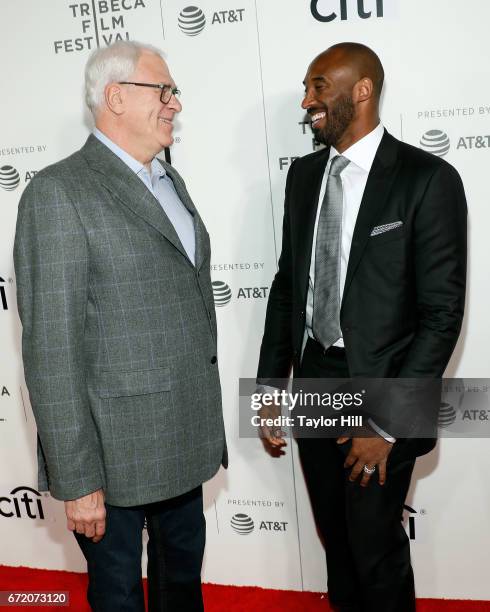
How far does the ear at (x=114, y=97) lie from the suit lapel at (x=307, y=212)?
0.66 meters

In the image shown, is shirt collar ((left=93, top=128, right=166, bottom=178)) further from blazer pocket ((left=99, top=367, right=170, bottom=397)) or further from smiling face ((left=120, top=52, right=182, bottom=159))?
blazer pocket ((left=99, top=367, right=170, bottom=397))

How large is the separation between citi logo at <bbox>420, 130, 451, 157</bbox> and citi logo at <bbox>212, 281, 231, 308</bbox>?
0.94 metres

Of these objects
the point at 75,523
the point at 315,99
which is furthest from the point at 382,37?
the point at 75,523

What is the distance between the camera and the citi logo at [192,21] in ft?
7.61

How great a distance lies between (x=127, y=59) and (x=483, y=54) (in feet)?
4.02

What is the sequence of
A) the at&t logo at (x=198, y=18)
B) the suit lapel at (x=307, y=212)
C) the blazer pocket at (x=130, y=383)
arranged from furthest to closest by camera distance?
the at&t logo at (x=198, y=18) < the suit lapel at (x=307, y=212) < the blazer pocket at (x=130, y=383)

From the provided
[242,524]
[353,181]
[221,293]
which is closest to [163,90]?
[353,181]

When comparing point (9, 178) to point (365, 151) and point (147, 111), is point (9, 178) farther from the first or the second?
point (365, 151)

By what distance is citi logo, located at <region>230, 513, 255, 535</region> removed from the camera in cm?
271

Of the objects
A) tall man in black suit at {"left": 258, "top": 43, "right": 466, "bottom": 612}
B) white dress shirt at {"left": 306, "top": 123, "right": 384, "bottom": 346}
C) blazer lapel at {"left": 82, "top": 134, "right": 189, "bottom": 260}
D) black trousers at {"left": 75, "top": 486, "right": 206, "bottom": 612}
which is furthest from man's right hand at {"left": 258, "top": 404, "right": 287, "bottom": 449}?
blazer lapel at {"left": 82, "top": 134, "right": 189, "bottom": 260}

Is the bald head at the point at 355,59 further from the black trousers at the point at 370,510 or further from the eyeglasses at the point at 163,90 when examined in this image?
the black trousers at the point at 370,510

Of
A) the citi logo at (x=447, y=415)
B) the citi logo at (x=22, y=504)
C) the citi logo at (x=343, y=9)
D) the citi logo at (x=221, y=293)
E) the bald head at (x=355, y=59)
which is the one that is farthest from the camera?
the citi logo at (x=22, y=504)

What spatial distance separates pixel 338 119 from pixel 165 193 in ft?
1.85
